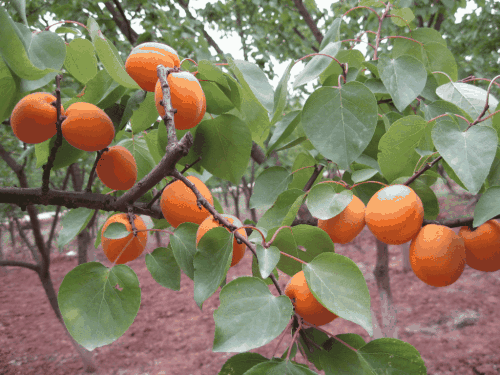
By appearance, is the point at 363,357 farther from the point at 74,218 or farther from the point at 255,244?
the point at 74,218

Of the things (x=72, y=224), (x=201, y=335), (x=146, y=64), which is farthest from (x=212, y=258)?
(x=201, y=335)

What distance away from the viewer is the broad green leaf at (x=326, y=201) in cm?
43

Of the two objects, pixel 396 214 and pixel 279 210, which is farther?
pixel 279 210

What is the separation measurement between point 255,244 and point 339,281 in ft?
0.35

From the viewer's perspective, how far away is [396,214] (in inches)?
16.5

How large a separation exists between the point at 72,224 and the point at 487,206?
676 mm

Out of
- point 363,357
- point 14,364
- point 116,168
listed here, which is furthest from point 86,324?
point 14,364

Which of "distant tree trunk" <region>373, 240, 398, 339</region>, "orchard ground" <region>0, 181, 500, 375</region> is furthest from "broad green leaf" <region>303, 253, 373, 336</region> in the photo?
"orchard ground" <region>0, 181, 500, 375</region>

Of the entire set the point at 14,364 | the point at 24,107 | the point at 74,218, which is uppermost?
the point at 24,107

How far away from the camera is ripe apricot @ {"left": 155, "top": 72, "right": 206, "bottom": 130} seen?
384 millimetres

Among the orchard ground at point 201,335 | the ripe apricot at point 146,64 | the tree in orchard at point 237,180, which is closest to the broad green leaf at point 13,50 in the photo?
the tree in orchard at point 237,180

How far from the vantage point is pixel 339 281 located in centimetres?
35

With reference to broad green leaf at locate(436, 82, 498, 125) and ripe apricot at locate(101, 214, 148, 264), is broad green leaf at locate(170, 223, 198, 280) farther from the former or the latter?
broad green leaf at locate(436, 82, 498, 125)

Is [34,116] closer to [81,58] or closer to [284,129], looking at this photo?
[81,58]
